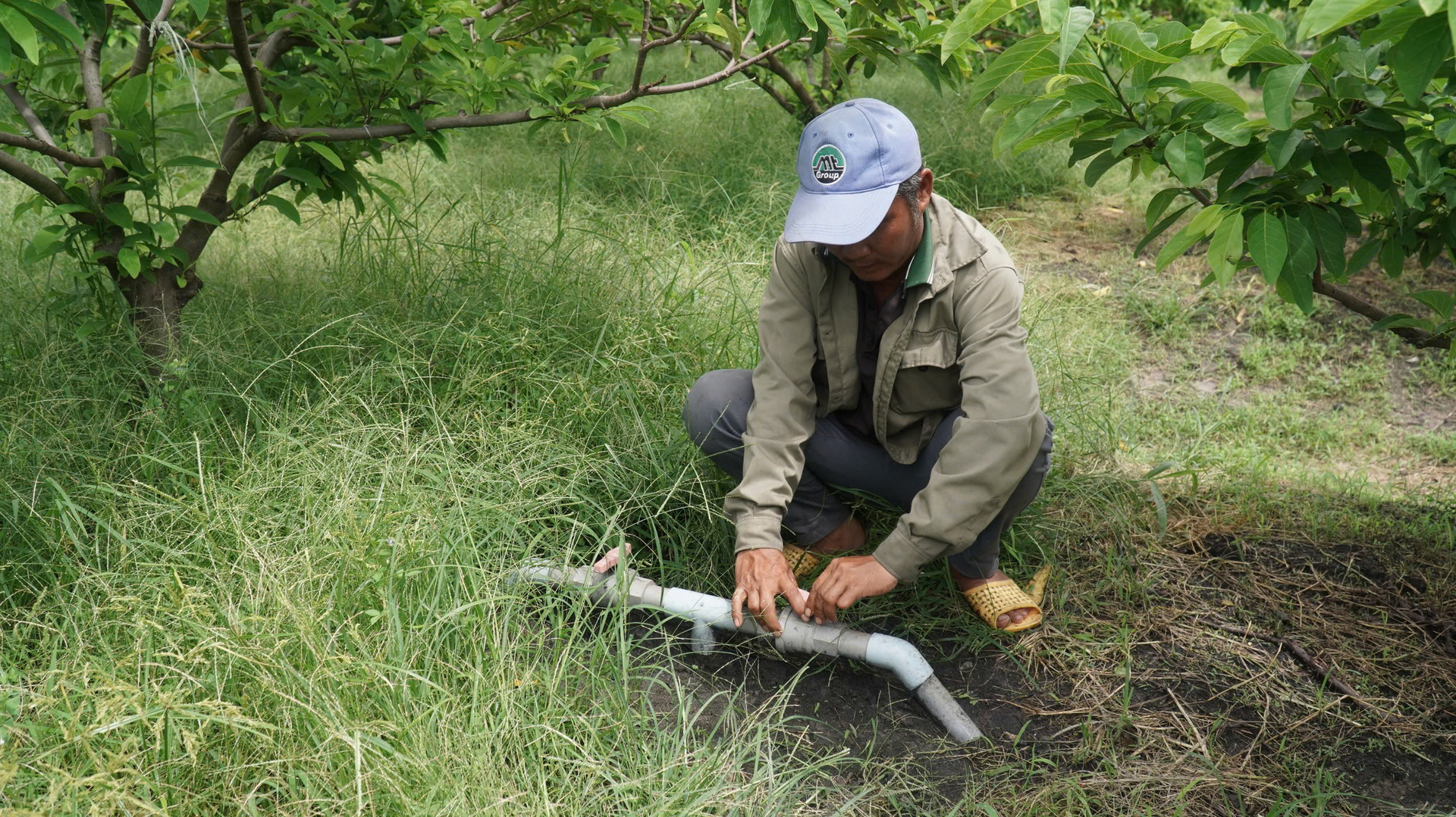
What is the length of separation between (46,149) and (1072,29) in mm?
2422

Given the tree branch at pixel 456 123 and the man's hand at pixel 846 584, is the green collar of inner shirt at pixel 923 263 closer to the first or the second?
the man's hand at pixel 846 584

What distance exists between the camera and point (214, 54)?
334 cm

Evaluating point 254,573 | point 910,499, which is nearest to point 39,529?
point 254,573

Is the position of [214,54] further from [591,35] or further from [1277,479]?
[1277,479]

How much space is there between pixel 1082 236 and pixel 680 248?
2495 mm

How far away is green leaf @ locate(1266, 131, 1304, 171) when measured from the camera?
72.8 inches

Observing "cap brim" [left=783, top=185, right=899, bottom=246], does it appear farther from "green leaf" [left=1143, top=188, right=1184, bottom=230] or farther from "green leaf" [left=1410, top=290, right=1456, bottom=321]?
"green leaf" [left=1410, top=290, right=1456, bottom=321]

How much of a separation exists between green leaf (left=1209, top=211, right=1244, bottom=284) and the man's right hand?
1007mm

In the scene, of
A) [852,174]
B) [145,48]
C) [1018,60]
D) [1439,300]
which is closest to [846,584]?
[852,174]

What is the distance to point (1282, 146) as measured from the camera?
186 centimetres

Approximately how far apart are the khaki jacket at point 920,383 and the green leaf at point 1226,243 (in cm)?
45

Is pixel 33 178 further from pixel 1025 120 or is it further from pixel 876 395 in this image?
pixel 1025 120

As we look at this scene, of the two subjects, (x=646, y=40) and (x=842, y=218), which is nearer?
(x=842, y=218)

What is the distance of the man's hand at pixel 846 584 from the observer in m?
2.22
